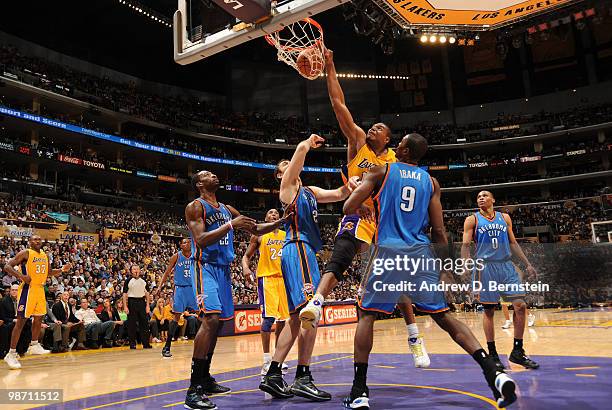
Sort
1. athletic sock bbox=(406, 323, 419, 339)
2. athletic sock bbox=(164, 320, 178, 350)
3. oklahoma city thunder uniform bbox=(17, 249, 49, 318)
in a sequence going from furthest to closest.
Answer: athletic sock bbox=(164, 320, 178, 350) < oklahoma city thunder uniform bbox=(17, 249, 49, 318) < athletic sock bbox=(406, 323, 419, 339)

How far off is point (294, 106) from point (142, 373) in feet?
116

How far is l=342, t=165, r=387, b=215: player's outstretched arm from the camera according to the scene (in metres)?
3.88

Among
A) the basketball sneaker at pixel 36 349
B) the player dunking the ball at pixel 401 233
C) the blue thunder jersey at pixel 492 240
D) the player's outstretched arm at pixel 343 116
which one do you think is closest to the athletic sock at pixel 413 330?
the player dunking the ball at pixel 401 233

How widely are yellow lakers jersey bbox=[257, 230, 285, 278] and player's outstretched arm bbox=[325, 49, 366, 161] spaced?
2.07 m

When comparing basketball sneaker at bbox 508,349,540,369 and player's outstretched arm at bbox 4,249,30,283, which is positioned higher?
player's outstretched arm at bbox 4,249,30,283

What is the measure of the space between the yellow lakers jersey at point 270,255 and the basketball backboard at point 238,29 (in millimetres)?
2592

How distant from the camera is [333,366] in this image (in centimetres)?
689

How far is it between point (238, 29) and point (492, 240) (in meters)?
4.11

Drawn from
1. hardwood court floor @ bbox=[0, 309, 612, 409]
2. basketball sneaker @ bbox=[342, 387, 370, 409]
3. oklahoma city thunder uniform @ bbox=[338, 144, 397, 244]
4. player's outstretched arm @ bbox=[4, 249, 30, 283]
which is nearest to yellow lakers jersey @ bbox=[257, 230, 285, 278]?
hardwood court floor @ bbox=[0, 309, 612, 409]

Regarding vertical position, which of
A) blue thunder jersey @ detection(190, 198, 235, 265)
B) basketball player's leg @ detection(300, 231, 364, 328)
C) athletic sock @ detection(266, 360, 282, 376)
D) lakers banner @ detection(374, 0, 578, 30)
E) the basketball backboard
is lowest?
athletic sock @ detection(266, 360, 282, 376)

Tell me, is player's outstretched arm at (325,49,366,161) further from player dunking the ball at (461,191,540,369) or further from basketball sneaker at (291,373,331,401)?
basketball sneaker at (291,373,331,401)

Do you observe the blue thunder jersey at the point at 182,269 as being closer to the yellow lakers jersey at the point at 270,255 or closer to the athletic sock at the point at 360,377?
the yellow lakers jersey at the point at 270,255

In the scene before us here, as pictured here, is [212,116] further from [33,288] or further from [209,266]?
[209,266]

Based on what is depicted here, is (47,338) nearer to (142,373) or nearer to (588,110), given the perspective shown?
(142,373)
